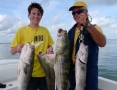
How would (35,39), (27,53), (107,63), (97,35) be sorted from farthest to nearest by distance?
(107,63)
(35,39)
(27,53)
(97,35)

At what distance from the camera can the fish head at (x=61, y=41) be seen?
3.44m

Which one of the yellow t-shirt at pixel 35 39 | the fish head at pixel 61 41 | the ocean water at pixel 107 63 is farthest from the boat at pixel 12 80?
the ocean water at pixel 107 63

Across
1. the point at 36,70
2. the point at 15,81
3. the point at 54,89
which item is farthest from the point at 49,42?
the point at 15,81

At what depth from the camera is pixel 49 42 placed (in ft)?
13.2

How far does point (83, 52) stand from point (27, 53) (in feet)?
3.60

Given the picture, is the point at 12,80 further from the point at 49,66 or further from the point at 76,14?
the point at 76,14

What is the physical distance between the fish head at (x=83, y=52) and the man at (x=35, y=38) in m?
0.69

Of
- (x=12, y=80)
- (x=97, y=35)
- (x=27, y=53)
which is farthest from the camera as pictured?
(x=12, y=80)

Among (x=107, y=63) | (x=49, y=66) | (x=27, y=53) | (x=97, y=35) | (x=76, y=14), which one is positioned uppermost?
(x=76, y=14)

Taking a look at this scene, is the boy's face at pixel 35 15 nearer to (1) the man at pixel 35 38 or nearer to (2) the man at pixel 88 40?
(1) the man at pixel 35 38

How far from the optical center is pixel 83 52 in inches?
135

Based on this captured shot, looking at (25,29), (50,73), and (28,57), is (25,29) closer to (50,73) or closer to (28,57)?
(28,57)

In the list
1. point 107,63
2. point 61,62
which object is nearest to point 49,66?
point 61,62

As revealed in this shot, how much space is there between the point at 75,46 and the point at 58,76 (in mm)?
743
